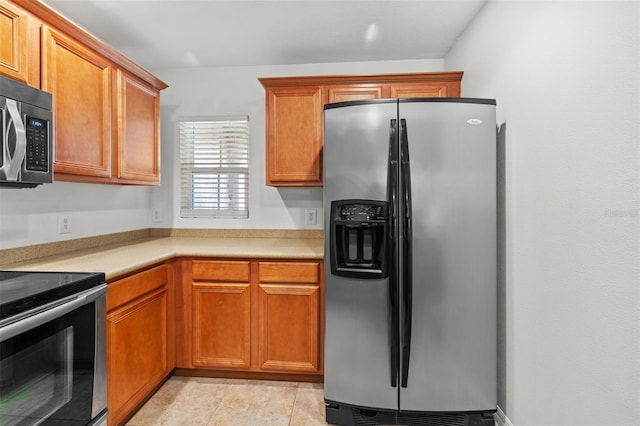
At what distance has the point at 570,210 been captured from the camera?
1.43 meters

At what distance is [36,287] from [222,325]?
1288 millimetres

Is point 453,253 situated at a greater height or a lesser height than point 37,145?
lesser

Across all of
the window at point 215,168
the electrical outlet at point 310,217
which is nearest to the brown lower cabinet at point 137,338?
the window at point 215,168

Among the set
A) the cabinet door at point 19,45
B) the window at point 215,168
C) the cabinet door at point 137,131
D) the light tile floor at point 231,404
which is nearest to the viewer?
the cabinet door at point 19,45

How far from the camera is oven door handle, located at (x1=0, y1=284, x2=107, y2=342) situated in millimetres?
1192

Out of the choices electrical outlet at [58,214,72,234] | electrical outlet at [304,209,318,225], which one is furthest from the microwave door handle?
electrical outlet at [304,209,318,225]

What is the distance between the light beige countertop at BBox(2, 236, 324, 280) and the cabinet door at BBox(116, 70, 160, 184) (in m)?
0.51

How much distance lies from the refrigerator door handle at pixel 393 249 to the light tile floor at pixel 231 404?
2.01ft

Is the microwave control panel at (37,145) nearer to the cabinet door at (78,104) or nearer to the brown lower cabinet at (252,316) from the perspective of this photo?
the cabinet door at (78,104)

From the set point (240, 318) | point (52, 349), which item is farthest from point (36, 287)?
point (240, 318)

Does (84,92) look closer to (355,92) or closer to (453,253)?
(355,92)

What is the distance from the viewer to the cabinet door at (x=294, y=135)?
8.97 ft

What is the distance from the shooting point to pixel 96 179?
2189mm

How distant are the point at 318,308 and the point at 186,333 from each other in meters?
0.94
